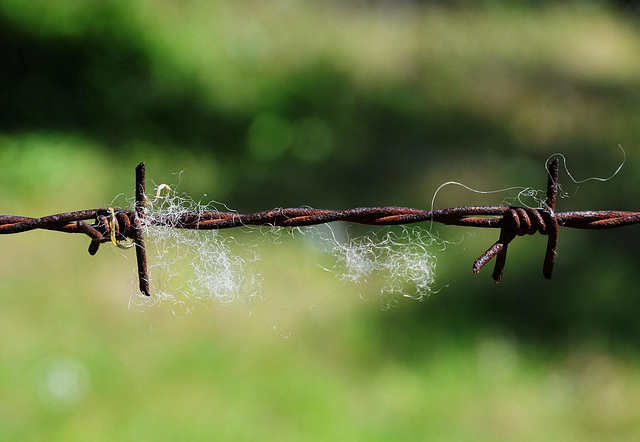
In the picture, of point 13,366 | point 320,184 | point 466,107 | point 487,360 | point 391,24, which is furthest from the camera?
point 391,24

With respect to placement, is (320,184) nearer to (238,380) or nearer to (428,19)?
(238,380)

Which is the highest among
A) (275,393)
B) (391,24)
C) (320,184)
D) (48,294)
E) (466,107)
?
(391,24)

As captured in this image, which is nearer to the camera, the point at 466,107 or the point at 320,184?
the point at 320,184

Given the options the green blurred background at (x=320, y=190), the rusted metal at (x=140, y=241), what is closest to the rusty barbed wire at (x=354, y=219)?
the rusted metal at (x=140, y=241)

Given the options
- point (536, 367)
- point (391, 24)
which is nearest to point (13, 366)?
point (536, 367)

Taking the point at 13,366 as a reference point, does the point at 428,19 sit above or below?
above

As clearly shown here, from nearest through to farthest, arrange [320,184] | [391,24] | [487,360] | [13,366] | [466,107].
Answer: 1. [13,366]
2. [487,360]
3. [320,184]
4. [466,107]
5. [391,24]

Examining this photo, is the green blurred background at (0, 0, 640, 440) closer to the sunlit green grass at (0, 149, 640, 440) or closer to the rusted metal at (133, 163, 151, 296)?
the sunlit green grass at (0, 149, 640, 440)

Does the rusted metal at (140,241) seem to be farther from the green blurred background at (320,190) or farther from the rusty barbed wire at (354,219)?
the green blurred background at (320,190)
